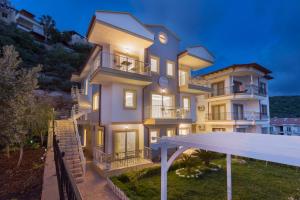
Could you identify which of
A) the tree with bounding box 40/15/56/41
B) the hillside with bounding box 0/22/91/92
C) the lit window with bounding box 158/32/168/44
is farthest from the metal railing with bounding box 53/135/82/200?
the tree with bounding box 40/15/56/41

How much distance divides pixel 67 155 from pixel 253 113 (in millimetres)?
19916

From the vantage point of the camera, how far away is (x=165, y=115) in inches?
536

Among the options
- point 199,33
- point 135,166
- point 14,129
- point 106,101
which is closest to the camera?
point 14,129

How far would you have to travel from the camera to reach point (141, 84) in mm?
12211

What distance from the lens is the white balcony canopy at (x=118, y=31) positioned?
9.80m

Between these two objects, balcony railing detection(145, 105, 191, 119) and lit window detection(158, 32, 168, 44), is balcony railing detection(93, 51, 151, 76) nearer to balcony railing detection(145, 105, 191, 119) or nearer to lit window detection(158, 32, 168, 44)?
balcony railing detection(145, 105, 191, 119)

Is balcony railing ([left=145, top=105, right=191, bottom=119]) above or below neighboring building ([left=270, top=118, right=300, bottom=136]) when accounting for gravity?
above

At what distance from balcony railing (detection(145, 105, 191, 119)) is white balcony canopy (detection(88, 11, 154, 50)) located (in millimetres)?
5176

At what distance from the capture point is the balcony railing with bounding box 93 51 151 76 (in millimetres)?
11047

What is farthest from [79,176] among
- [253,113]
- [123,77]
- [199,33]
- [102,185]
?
[199,33]

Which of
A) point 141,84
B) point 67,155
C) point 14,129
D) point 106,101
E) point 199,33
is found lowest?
point 67,155

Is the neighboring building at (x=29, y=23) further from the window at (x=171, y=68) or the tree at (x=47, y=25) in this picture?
the window at (x=171, y=68)

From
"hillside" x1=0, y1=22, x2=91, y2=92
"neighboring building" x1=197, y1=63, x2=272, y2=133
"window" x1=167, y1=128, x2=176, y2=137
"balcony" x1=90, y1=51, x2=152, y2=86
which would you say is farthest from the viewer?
"hillside" x1=0, y1=22, x2=91, y2=92

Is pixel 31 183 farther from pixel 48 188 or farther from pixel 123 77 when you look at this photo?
pixel 123 77
